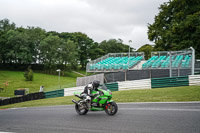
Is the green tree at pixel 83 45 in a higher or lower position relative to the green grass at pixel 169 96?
higher

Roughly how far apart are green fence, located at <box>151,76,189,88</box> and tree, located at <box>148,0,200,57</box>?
10.1 meters

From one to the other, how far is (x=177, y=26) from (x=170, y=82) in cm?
1141

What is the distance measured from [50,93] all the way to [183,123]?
67.8ft

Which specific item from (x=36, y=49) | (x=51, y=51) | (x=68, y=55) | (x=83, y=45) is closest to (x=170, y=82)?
(x=68, y=55)

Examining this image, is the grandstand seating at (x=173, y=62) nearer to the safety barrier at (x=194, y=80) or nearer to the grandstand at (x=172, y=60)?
the grandstand at (x=172, y=60)

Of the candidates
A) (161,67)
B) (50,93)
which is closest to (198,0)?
(161,67)

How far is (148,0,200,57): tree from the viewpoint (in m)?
26.2

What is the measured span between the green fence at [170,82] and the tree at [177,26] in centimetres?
1015

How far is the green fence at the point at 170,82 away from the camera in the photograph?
17719 mm

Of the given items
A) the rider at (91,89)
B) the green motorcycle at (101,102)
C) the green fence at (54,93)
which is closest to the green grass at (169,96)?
the green motorcycle at (101,102)

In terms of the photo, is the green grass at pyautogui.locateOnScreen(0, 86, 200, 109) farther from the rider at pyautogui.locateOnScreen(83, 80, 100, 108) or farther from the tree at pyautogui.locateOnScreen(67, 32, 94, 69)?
the tree at pyautogui.locateOnScreen(67, 32, 94, 69)

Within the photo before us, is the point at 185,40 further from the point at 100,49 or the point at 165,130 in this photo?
the point at 100,49

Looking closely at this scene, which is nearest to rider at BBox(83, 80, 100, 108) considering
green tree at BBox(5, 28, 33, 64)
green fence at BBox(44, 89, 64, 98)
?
green fence at BBox(44, 89, 64, 98)

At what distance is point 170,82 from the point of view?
18.2m
